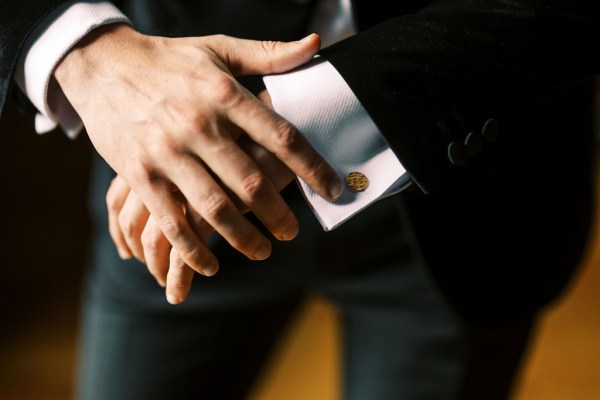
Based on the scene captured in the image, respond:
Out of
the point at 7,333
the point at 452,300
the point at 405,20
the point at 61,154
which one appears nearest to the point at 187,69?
the point at 405,20

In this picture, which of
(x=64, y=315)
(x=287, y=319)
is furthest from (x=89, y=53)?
(x=64, y=315)

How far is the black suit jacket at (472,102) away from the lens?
53 cm

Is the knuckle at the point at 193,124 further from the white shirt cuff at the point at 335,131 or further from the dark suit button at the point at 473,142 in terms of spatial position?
the dark suit button at the point at 473,142

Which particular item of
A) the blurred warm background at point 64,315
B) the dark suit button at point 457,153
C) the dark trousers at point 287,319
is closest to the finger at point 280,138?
the dark suit button at point 457,153

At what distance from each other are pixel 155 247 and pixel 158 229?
0.8 inches

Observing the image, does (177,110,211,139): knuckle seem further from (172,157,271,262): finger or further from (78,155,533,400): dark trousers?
(78,155,533,400): dark trousers

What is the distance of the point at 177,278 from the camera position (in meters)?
0.55

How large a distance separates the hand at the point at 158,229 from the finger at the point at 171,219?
0.02 metres

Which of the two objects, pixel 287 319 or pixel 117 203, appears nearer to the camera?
pixel 117 203

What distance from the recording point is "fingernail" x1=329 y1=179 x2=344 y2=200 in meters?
0.52

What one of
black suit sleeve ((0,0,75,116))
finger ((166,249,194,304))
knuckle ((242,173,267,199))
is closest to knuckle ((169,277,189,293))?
finger ((166,249,194,304))

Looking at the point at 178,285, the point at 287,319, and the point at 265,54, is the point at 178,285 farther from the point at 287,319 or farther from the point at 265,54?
the point at 287,319

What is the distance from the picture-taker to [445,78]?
0.53 meters

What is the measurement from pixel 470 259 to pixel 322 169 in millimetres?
267
